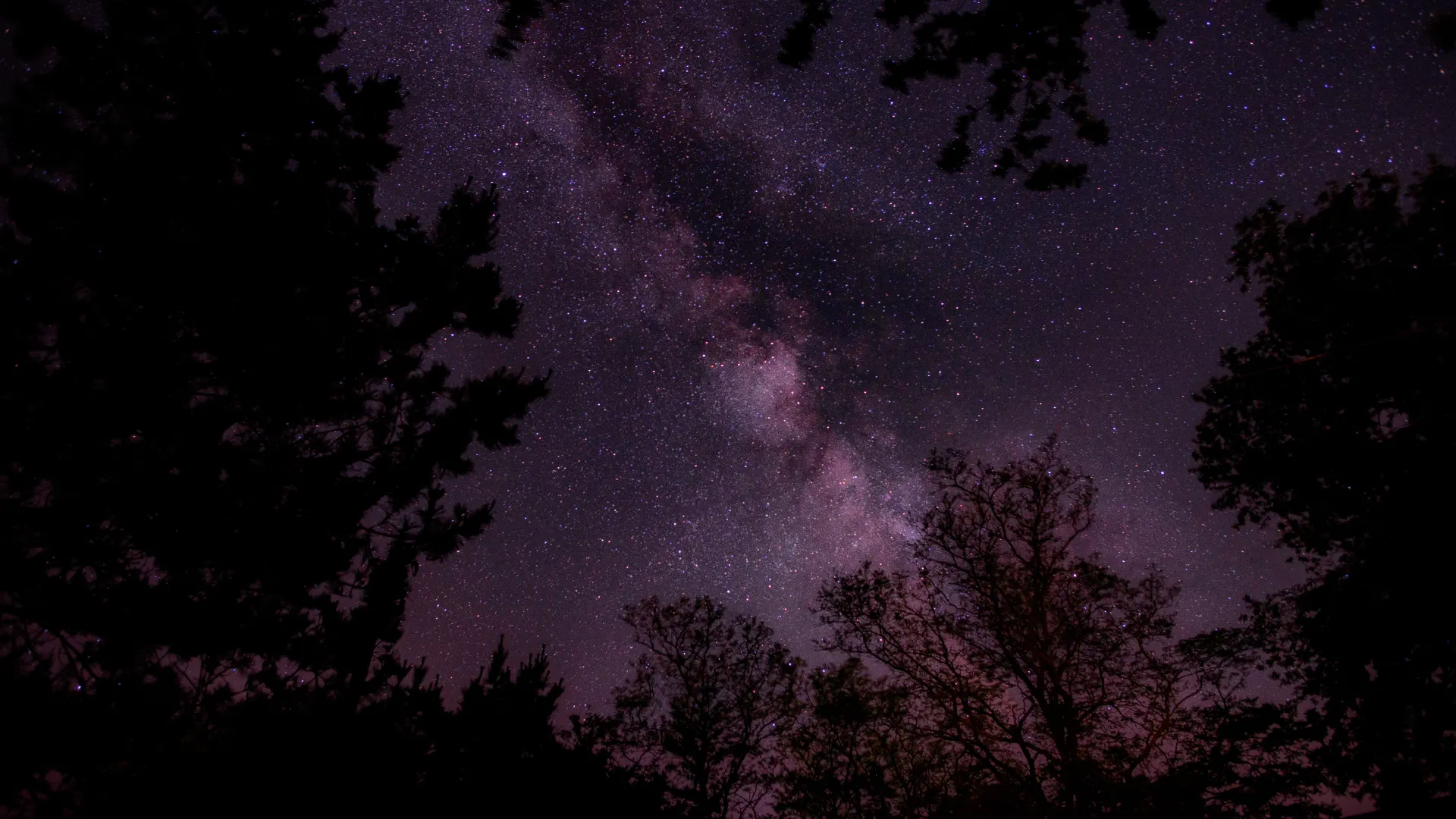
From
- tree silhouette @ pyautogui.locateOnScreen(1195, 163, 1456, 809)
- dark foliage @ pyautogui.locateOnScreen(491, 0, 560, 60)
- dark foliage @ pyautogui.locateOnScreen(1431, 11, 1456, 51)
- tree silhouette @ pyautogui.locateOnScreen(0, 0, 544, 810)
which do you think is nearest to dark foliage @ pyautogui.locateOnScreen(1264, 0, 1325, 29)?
dark foliage @ pyautogui.locateOnScreen(1431, 11, 1456, 51)

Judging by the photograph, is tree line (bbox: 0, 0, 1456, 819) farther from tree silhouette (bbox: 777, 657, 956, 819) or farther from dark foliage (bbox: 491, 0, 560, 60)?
tree silhouette (bbox: 777, 657, 956, 819)

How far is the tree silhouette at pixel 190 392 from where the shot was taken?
18.7ft

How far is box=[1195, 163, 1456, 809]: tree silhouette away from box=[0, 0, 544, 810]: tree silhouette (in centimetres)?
1256

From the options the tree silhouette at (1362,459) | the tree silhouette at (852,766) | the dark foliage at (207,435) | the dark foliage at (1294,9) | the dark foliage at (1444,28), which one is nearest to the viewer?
the dark foliage at (1444,28)

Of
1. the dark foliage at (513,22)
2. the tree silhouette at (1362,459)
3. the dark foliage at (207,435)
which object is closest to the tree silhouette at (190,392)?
the dark foliage at (207,435)

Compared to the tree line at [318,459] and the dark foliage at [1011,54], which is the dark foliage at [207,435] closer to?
the tree line at [318,459]

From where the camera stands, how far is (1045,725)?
48.0 feet

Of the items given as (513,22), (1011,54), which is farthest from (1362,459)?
(513,22)

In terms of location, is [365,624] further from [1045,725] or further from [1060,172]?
[1045,725]

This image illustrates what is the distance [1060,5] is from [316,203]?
9.94 metres

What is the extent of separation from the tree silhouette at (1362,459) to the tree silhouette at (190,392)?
1256 cm

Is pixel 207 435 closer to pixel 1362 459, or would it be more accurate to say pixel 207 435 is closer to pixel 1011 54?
pixel 1011 54

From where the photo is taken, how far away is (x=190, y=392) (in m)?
7.06

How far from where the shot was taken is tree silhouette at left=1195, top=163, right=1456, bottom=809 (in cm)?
877
